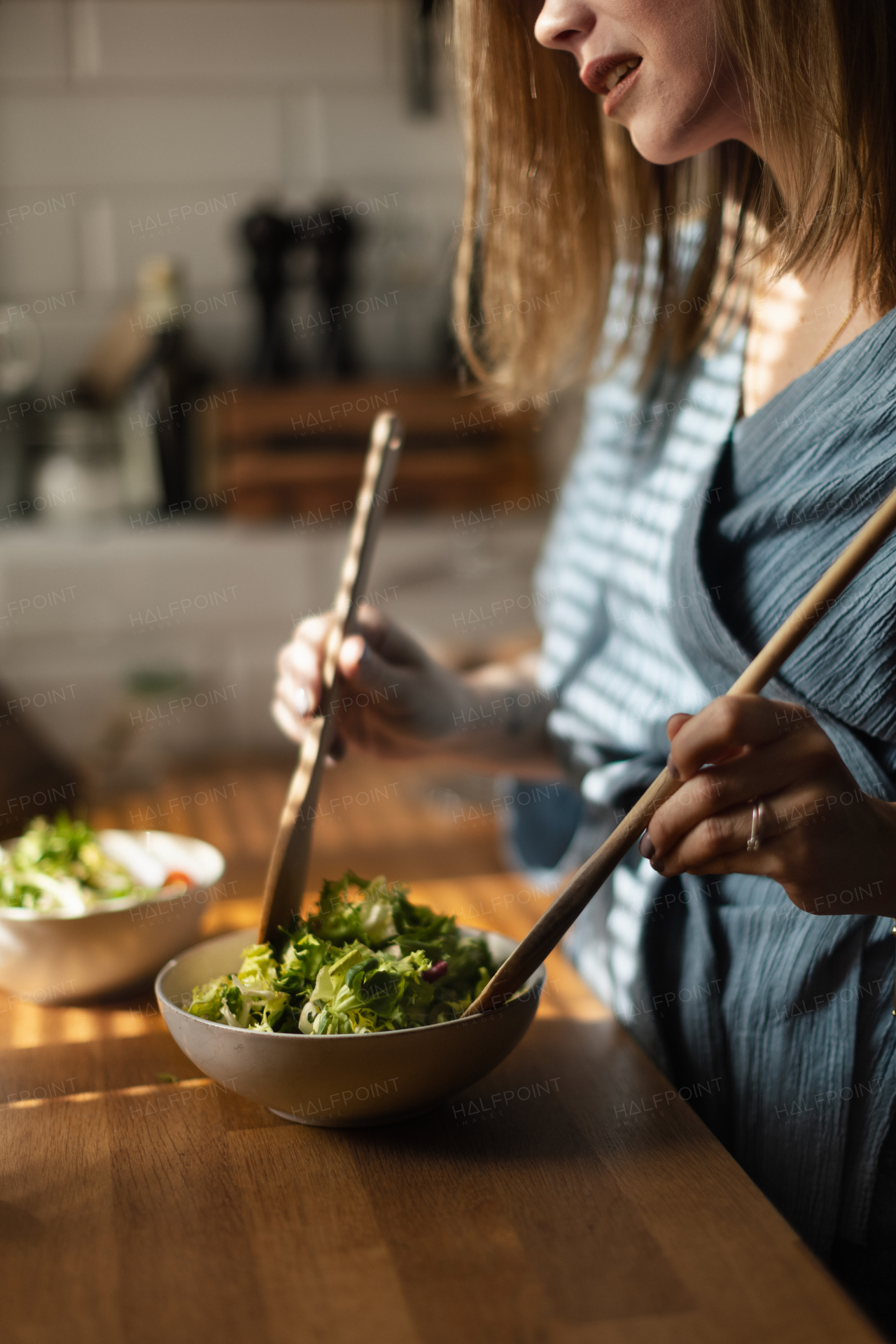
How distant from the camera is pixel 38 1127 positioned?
758 mm

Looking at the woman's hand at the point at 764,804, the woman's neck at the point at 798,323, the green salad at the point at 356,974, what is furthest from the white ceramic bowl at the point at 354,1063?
the woman's neck at the point at 798,323

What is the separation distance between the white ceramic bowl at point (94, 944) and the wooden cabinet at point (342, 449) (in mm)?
1514

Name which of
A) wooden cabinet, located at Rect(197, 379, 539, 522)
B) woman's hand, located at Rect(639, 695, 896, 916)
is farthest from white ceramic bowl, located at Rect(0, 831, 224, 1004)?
wooden cabinet, located at Rect(197, 379, 539, 522)

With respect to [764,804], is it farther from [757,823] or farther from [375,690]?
[375,690]

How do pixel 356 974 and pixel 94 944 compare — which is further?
pixel 94 944

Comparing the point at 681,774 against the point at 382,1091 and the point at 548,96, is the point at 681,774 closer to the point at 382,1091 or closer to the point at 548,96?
the point at 382,1091

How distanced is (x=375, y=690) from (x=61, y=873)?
0.30 metres

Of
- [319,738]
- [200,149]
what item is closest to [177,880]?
[319,738]

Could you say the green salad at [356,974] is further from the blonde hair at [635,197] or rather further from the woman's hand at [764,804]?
the blonde hair at [635,197]

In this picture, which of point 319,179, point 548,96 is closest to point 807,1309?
point 548,96

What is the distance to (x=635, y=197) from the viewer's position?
3.68 feet

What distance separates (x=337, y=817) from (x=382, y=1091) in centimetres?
81

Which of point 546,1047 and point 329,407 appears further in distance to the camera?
point 329,407

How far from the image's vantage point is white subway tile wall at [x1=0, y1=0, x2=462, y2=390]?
238cm
